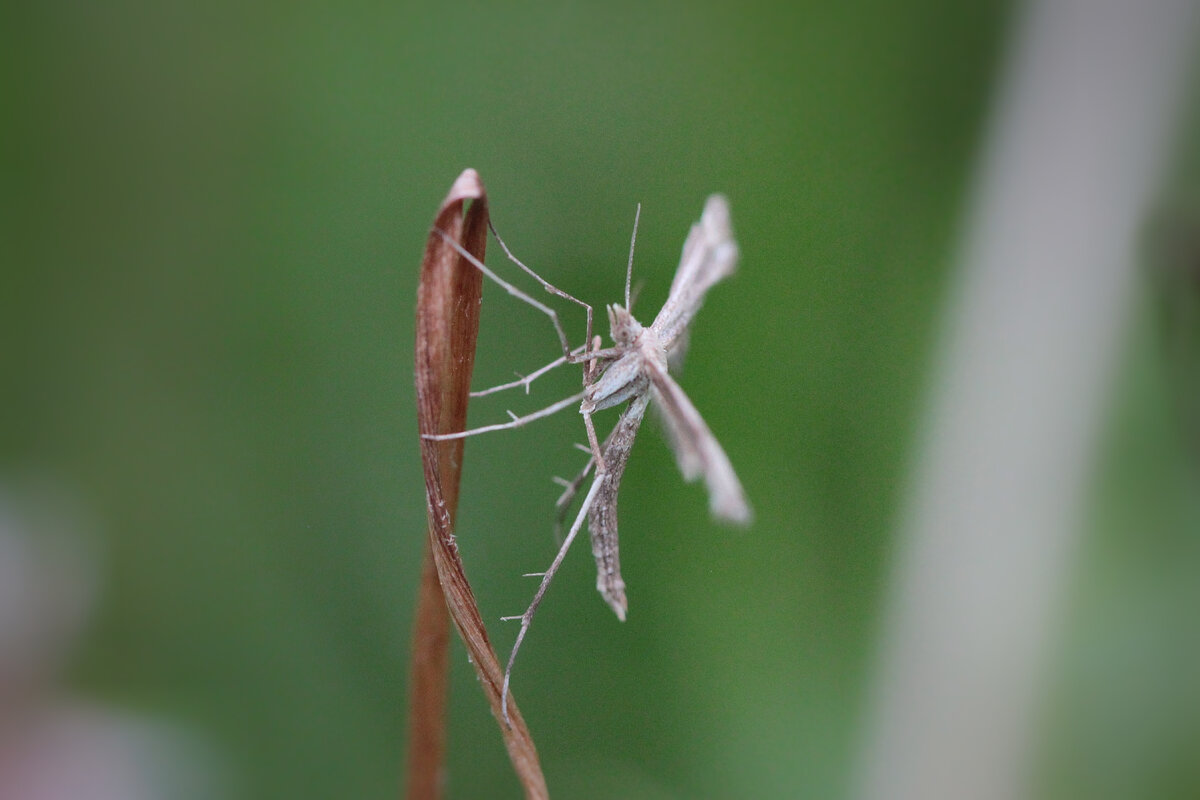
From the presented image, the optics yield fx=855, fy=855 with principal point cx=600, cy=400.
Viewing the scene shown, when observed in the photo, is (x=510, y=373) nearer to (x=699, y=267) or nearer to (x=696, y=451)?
(x=699, y=267)

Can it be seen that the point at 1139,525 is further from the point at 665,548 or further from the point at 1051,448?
the point at 665,548

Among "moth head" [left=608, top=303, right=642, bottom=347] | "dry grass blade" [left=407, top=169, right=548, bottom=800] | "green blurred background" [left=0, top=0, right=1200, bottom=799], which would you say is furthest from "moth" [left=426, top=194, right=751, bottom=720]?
"dry grass blade" [left=407, top=169, right=548, bottom=800]

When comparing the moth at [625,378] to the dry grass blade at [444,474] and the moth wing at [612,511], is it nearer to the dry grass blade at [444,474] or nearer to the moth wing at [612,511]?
the moth wing at [612,511]

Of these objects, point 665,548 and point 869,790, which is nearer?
point 869,790

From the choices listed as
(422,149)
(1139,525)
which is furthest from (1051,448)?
(422,149)

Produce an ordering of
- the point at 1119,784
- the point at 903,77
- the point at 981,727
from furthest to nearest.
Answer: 1. the point at 903,77
2. the point at 981,727
3. the point at 1119,784

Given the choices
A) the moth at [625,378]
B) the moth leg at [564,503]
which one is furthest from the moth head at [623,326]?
the moth leg at [564,503]

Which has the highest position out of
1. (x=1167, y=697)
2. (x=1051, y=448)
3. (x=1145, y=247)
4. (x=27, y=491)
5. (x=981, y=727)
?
(x=1145, y=247)
